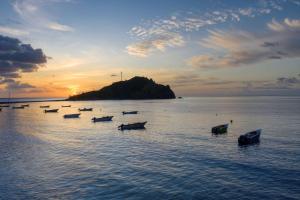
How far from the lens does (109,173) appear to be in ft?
132

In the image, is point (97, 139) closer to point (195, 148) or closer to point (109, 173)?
point (195, 148)

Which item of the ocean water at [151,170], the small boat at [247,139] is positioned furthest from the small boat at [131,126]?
the small boat at [247,139]

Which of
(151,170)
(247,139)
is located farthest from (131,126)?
(151,170)

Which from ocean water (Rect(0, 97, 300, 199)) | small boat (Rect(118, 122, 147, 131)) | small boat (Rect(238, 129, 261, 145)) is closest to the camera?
ocean water (Rect(0, 97, 300, 199))

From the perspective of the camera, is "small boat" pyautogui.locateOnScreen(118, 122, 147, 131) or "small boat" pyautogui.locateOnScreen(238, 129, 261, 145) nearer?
"small boat" pyautogui.locateOnScreen(238, 129, 261, 145)

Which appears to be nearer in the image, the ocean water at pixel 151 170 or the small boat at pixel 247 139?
the ocean water at pixel 151 170

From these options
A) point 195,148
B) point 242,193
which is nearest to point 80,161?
point 195,148

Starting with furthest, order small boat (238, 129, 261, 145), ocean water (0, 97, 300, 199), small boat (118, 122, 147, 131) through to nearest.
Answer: small boat (118, 122, 147, 131) < small boat (238, 129, 261, 145) < ocean water (0, 97, 300, 199)

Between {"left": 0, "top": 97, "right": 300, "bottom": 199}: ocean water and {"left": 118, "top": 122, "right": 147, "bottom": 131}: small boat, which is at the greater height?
{"left": 118, "top": 122, "right": 147, "bottom": 131}: small boat

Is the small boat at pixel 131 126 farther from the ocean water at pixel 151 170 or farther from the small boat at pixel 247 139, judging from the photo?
the small boat at pixel 247 139

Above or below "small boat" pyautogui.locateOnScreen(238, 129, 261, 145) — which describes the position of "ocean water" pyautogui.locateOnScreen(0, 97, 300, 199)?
below

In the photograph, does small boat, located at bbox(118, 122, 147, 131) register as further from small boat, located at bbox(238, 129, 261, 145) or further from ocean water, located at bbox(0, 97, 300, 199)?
small boat, located at bbox(238, 129, 261, 145)

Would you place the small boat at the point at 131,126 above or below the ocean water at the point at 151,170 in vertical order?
above

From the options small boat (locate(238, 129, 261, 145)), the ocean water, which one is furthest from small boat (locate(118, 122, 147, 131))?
small boat (locate(238, 129, 261, 145))
